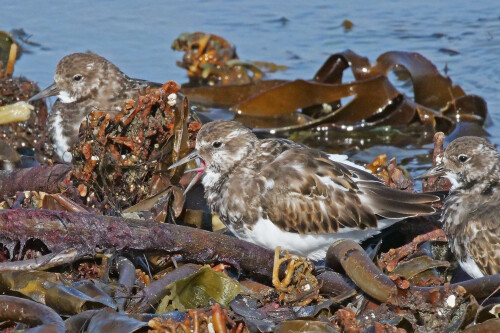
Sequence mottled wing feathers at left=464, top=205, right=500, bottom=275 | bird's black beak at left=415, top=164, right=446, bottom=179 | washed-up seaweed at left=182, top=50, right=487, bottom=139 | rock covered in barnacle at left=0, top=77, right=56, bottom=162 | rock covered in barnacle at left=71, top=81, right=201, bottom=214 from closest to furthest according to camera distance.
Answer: mottled wing feathers at left=464, top=205, right=500, bottom=275, rock covered in barnacle at left=71, top=81, right=201, bottom=214, bird's black beak at left=415, top=164, right=446, bottom=179, rock covered in barnacle at left=0, top=77, right=56, bottom=162, washed-up seaweed at left=182, top=50, right=487, bottom=139

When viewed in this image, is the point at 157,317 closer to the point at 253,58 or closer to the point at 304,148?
the point at 304,148

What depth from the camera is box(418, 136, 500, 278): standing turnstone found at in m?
3.12

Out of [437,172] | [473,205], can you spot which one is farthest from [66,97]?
[473,205]

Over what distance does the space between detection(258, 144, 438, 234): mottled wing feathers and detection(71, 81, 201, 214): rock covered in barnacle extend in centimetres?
42

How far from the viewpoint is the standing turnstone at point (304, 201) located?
10.6 ft

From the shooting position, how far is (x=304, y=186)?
328cm

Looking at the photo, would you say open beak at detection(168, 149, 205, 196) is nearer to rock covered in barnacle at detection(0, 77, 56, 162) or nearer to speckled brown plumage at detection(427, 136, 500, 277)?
speckled brown plumage at detection(427, 136, 500, 277)

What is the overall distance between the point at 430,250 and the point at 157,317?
1317 mm

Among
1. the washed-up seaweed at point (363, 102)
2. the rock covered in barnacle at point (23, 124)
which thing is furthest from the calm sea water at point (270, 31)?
the rock covered in barnacle at point (23, 124)

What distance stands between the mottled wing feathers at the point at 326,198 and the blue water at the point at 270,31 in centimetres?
287

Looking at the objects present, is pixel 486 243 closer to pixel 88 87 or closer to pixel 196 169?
pixel 196 169

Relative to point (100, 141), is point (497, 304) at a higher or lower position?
lower

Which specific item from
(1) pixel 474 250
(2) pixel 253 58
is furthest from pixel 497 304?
(2) pixel 253 58

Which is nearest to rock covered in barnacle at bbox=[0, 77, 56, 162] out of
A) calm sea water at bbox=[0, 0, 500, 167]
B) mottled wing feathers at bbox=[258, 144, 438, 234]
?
calm sea water at bbox=[0, 0, 500, 167]
